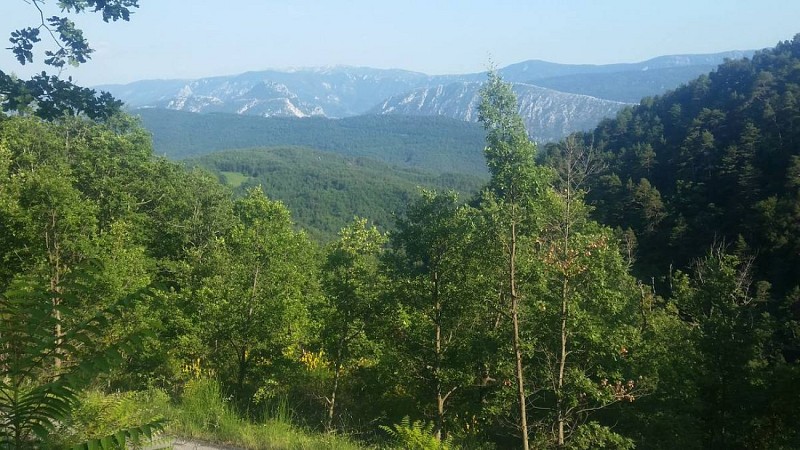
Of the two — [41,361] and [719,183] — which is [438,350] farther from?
[719,183]

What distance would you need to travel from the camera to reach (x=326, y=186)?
168250mm

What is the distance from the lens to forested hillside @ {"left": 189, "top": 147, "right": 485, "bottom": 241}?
14225 centimetres

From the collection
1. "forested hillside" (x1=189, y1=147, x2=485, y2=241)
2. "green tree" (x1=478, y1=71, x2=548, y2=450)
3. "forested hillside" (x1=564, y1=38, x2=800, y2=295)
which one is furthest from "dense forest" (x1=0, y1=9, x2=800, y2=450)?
"forested hillside" (x1=189, y1=147, x2=485, y2=241)

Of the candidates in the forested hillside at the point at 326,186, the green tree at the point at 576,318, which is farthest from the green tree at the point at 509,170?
the forested hillside at the point at 326,186

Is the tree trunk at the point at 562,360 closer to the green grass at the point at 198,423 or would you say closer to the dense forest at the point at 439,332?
the dense forest at the point at 439,332

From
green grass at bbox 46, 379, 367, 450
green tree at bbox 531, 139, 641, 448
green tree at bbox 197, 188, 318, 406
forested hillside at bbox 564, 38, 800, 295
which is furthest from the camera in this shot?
forested hillside at bbox 564, 38, 800, 295

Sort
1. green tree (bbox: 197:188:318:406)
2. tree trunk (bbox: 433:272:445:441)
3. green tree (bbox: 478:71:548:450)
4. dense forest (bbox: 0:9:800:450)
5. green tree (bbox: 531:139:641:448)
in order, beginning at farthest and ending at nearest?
green tree (bbox: 197:188:318:406)
tree trunk (bbox: 433:272:445:441)
green tree (bbox: 531:139:641:448)
dense forest (bbox: 0:9:800:450)
green tree (bbox: 478:71:548:450)

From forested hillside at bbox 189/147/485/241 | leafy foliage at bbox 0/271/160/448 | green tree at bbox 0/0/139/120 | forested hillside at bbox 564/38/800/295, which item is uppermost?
green tree at bbox 0/0/139/120

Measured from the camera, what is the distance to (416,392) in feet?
37.9

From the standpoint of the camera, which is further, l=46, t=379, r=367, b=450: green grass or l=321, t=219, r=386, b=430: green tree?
l=321, t=219, r=386, b=430: green tree

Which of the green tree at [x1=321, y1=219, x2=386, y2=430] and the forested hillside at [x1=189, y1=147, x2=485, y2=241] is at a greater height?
the green tree at [x1=321, y1=219, x2=386, y2=430]

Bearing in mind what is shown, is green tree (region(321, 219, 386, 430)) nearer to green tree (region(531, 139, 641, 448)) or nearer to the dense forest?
the dense forest

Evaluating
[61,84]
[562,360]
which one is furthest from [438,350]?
[61,84]

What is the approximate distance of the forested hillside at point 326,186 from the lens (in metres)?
142
